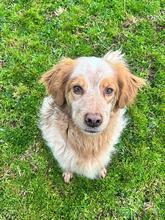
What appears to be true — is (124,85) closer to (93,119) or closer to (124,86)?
(124,86)

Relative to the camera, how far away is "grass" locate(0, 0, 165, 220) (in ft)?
20.2

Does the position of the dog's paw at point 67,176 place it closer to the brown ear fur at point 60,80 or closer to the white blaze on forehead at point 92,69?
the brown ear fur at point 60,80

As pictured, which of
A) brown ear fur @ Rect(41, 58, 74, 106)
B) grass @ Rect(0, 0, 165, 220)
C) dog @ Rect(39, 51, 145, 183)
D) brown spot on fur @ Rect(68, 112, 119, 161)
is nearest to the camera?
dog @ Rect(39, 51, 145, 183)

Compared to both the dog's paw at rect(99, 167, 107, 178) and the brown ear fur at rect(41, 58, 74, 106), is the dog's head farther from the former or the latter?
the dog's paw at rect(99, 167, 107, 178)

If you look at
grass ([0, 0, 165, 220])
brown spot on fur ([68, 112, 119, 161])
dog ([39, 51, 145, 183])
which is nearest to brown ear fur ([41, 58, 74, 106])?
dog ([39, 51, 145, 183])

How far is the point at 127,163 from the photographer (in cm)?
640

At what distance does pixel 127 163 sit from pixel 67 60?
71.1 inches

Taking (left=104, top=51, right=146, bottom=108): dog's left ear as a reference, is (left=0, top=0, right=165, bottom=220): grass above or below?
below

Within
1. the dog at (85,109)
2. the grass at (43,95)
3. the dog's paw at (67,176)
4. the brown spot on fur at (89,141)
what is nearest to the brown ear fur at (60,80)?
the dog at (85,109)

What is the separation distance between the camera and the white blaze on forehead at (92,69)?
16.1 ft

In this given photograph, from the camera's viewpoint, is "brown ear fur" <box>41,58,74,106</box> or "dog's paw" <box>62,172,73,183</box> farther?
"dog's paw" <box>62,172,73,183</box>

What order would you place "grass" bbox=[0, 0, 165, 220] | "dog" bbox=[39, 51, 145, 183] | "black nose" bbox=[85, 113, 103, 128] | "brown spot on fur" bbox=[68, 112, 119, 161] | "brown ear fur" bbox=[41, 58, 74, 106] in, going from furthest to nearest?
"grass" bbox=[0, 0, 165, 220] → "brown spot on fur" bbox=[68, 112, 119, 161] → "brown ear fur" bbox=[41, 58, 74, 106] → "dog" bbox=[39, 51, 145, 183] → "black nose" bbox=[85, 113, 103, 128]

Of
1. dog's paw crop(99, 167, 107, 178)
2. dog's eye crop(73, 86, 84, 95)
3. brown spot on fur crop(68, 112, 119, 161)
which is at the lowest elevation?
dog's paw crop(99, 167, 107, 178)

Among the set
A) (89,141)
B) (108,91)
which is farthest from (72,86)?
(89,141)
